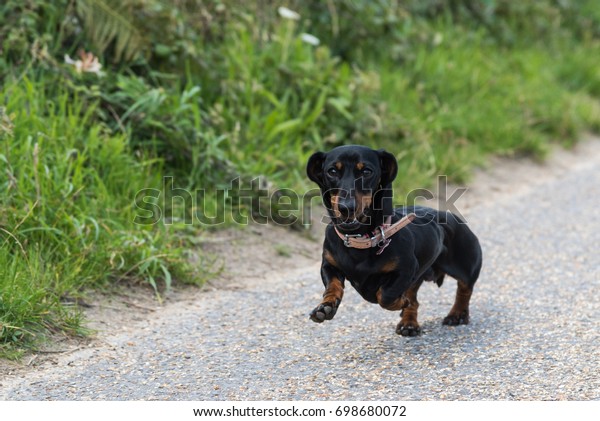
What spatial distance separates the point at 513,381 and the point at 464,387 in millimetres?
209

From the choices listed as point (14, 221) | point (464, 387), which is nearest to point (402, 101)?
point (14, 221)

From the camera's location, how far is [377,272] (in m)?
4.03

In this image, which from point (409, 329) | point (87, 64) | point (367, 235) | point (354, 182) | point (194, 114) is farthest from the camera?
point (194, 114)

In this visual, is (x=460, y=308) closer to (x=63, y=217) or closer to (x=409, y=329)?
(x=409, y=329)

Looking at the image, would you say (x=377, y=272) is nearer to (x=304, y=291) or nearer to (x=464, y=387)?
(x=464, y=387)

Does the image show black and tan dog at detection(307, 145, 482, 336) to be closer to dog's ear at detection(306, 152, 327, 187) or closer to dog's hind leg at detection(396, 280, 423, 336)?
dog's ear at detection(306, 152, 327, 187)

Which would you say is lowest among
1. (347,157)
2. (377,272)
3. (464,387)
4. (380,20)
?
(464,387)

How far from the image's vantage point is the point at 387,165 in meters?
4.05

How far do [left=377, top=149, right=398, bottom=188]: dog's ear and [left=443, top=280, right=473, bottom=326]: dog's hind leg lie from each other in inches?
31.2

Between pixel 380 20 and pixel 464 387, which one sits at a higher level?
pixel 380 20

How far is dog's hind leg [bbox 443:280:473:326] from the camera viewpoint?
4566mm

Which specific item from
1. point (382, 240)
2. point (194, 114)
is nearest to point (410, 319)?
point (382, 240)

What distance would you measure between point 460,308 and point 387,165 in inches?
37.0

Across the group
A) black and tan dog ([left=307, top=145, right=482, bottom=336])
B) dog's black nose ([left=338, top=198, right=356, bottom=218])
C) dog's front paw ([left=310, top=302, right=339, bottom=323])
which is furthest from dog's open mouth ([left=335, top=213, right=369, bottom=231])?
dog's front paw ([left=310, top=302, right=339, bottom=323])
